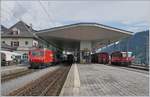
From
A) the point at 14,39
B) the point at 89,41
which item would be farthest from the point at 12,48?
the point at 89,41

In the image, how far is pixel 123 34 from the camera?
189ft

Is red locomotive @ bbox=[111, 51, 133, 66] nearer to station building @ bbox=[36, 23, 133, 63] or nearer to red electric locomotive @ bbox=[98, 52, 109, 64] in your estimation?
station building @ bbox=[36, 23, 133, 63]

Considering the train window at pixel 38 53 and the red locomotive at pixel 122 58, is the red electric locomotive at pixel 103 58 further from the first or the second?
Answer: the train window at pixel 38 53

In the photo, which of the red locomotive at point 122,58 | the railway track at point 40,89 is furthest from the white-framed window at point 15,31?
the railway track at point 40,89

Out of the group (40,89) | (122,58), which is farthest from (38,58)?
(40,89)

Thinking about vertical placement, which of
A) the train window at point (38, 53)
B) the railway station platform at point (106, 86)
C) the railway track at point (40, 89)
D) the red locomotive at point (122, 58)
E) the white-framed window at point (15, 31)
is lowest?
the railway track at point (40, 89)

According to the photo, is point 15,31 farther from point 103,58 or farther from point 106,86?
point 106,86

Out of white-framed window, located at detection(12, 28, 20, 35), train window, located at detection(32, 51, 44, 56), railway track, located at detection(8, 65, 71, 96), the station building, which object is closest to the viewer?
railway track, located at detection(8, 65, 71, 96)

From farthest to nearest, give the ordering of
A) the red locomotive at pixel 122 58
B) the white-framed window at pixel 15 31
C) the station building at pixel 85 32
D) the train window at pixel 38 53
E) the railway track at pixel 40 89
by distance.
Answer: the white-framed window at pixel 15 31 < the station building at pixel 85 32 < the red locomotive at pixel 122 58 < the train window at pixel 38 53 < the railway track at pixel 40 89

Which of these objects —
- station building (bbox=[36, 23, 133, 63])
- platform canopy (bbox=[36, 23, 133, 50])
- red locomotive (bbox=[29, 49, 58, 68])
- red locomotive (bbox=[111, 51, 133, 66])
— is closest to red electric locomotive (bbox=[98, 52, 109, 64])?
station building (bbox=[36, 23, 133, 63])

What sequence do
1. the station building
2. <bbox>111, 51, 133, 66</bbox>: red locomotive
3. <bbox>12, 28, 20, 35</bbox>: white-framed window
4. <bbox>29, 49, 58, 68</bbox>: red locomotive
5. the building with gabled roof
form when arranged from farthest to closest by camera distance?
1. <bbox>12, 28, 20, 35</bbox>: white-framed window
2. the building with gabled roof
3. the station building
4. <bbox>111, 51, 133, 66</bbox>: red locomotive
5. <bbox>29, 49, 58, 68</bbox>: red locomotive

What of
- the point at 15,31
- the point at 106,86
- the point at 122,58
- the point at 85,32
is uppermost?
the point at 15,31

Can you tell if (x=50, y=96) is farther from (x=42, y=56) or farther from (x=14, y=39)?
(x=14, y=39)

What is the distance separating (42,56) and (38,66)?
62.3 inches
